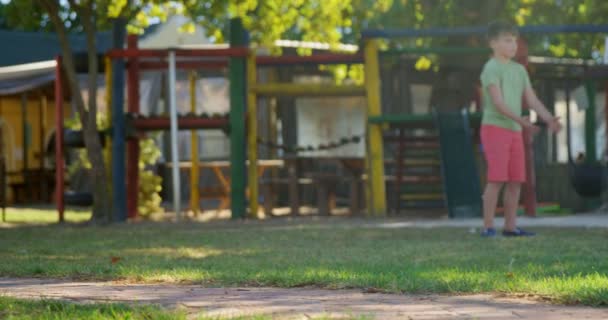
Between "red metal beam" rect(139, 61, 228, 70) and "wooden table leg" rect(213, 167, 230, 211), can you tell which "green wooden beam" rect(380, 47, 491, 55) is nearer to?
"red metal beam" rect(139, 61, 228, 70)

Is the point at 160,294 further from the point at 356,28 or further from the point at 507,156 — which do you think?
the point at 356,28

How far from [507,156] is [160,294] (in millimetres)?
4781

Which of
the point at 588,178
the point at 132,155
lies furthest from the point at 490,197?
the point at 132,155

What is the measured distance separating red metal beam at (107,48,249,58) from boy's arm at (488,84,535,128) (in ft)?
15.4

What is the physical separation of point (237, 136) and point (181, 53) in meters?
1.13

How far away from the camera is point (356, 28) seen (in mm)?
17453

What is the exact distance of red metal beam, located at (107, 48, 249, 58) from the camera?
14.1 metres

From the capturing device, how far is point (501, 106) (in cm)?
995

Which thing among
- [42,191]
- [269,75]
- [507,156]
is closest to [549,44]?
[269,75]

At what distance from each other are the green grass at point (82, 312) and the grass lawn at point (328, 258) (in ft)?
3.90

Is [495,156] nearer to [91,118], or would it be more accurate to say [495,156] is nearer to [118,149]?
[91,118]

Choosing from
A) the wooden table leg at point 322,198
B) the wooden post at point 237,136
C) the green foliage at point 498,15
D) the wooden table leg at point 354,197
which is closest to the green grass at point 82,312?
the wooden post at point 237,136

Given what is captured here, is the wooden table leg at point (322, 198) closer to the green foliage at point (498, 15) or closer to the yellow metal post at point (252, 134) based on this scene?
the yellow metal post at point (252, 134)

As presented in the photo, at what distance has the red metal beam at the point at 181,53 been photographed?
14070mm
